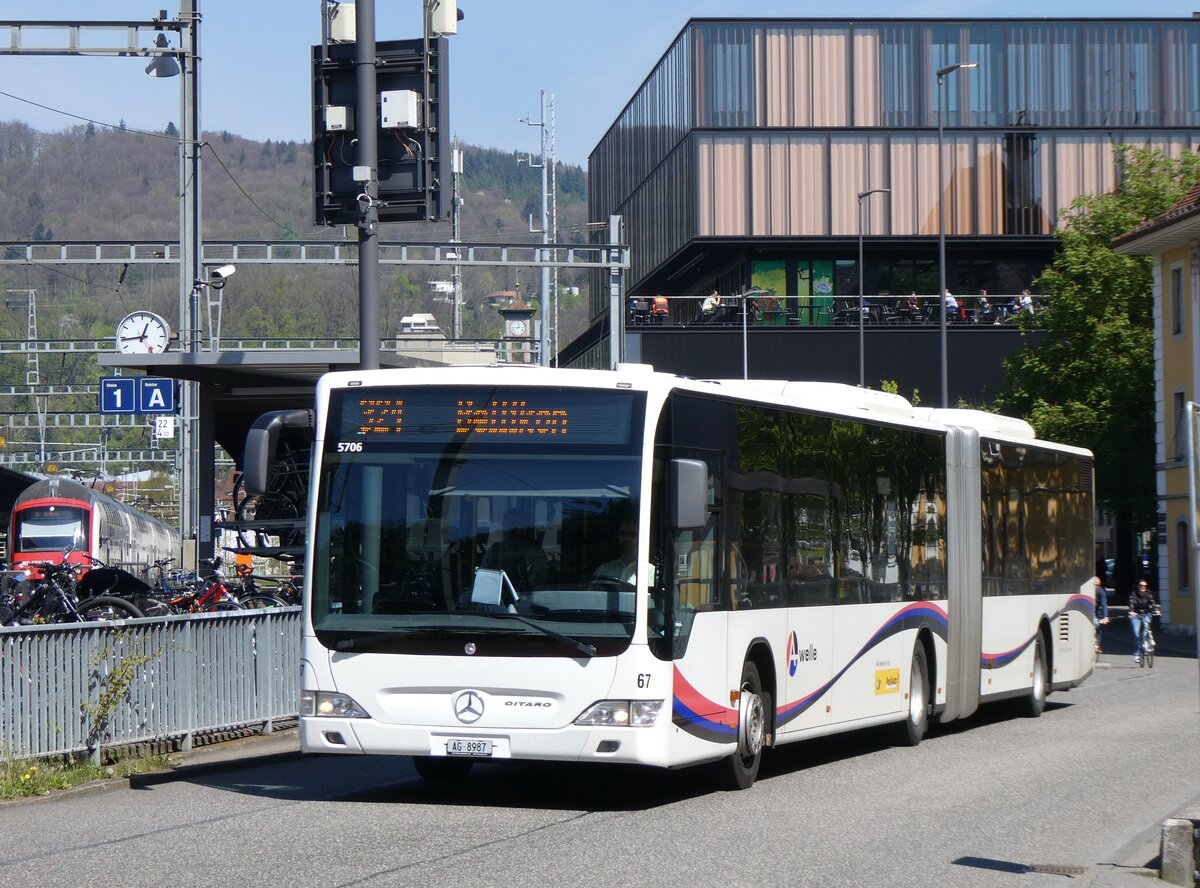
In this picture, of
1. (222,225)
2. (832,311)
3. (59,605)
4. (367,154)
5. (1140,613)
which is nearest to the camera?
(367,154)

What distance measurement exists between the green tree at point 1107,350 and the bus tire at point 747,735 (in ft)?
138

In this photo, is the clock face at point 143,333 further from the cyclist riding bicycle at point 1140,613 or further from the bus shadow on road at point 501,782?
the bus shadow on road at point 501,782

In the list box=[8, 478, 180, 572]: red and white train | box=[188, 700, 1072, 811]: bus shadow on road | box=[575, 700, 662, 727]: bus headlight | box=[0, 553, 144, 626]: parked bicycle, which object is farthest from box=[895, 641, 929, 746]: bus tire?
box=[8, 478, 180, 572]: red and white train

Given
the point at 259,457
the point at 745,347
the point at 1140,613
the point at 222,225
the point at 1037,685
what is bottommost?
the point at 1140,613

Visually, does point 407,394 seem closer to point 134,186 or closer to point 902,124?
point 902,124

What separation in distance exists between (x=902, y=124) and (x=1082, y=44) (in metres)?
7.32

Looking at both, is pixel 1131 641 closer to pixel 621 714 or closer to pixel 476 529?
pixel 621 714

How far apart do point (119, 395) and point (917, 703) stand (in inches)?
799

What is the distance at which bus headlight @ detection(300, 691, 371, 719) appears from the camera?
11.9 m

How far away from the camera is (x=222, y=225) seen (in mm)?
142250

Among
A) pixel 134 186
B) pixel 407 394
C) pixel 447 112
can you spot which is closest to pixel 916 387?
pixel 447 112

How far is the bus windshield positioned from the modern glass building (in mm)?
54582

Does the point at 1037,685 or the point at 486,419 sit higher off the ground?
the point at 486,419

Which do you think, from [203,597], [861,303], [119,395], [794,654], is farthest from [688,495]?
[861,303]
